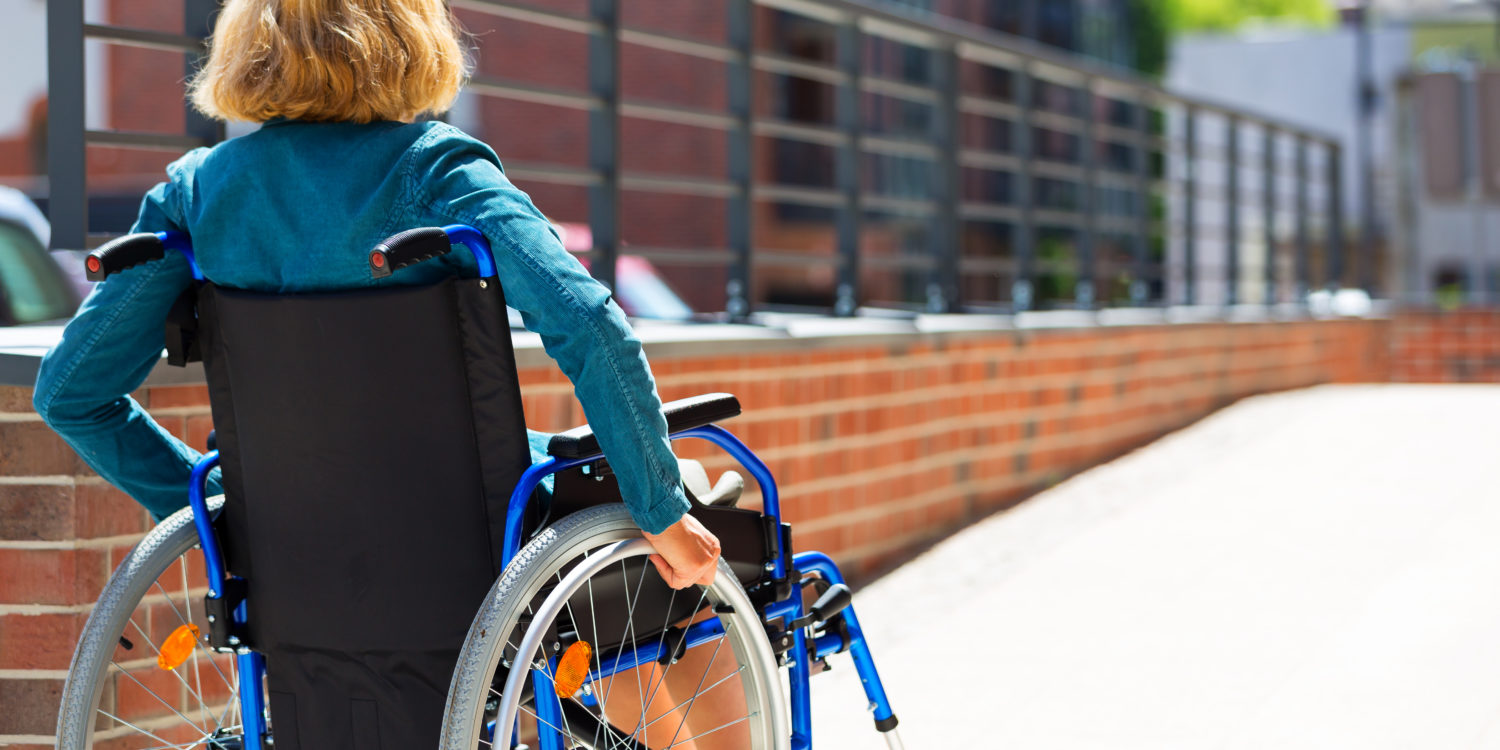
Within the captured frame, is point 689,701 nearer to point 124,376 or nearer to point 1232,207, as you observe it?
point 124,376

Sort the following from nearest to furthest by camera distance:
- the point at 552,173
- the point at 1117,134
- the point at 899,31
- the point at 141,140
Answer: the point at 141,140 < the point at 552,173 < the point at 899,31 < the point at 1117,134

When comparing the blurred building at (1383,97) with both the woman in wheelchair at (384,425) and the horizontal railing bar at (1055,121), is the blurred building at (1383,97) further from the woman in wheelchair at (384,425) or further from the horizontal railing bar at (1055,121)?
the woman in wheelchair at (384,425)

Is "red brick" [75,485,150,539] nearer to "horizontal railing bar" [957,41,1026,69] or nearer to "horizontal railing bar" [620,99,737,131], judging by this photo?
"horizontal railing bar" [620,99,737,131]

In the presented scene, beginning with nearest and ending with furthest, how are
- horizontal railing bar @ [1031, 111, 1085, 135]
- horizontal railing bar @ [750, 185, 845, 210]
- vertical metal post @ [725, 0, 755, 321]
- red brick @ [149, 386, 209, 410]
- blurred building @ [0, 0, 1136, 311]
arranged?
1. red brick @ [149, 386, 209, 410]
2. vertical metal post @ [725, 0, 755, 321]
3. horizontal railing bar @ [750, 185, 845, 210]
4. horizontal railing bar @ [1031, 111, 1085, 135]
5. blurred building @ [0, 0, 1136, 311]

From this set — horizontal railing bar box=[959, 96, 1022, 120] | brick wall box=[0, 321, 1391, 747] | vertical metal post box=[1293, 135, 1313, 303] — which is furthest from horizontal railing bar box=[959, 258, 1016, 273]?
vertical metal post box=[1293, 135, 1313, 303]

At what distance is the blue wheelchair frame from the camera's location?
2.20 m

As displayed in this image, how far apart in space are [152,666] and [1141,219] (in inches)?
282

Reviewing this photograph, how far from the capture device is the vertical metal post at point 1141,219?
8.95m

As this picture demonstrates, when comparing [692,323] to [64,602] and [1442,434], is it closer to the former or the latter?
[64,602]

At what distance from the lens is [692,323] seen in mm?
5285

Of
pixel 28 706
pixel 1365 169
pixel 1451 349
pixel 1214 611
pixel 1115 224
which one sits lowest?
pixel 1214 611

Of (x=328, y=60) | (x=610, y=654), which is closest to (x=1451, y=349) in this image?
(x=610, y=654)

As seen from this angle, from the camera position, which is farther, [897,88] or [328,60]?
[897,88]

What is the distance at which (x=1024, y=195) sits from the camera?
24.0ft
